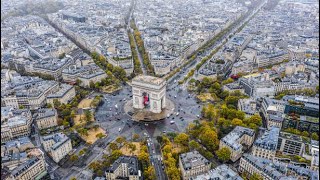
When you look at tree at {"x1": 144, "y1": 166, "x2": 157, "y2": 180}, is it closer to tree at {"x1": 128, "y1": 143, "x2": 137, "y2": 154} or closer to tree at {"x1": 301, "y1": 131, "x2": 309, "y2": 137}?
tree at {"x1": 128, "y1": 143, "x2": 137, "y2": 154}

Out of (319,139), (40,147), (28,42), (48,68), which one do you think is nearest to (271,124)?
(319,139)

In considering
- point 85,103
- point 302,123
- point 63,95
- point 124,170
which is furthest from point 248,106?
point 63,95

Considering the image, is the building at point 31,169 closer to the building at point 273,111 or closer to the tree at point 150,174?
the tree at point 150,174

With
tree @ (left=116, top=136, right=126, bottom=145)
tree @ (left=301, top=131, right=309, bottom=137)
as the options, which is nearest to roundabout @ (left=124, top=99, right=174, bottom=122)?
tree @ (left=116, top=136, right=126, bottom=145)

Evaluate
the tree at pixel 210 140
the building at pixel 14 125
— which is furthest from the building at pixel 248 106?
the building at pixel 14 125

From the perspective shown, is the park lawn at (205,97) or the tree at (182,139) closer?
the tree at (182,139)

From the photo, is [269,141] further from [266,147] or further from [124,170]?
[124,170]
